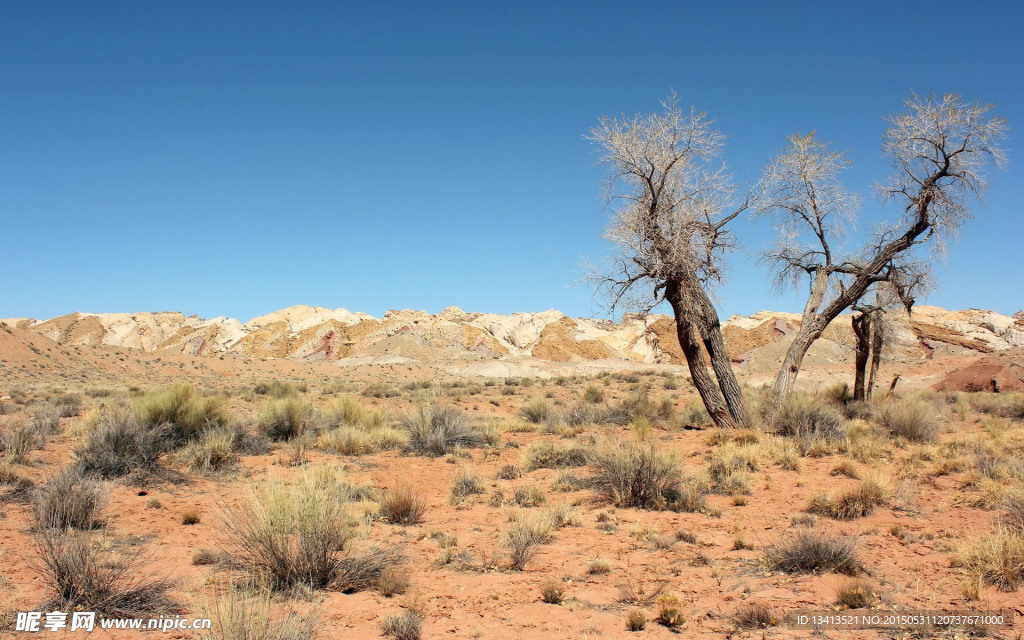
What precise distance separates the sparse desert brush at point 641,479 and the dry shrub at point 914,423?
6.34 metres

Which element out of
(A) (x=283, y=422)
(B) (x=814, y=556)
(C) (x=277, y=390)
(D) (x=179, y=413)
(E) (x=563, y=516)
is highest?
(C) (x=277, y=390)

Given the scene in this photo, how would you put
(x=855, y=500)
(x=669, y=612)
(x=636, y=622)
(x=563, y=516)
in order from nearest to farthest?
(x=636, y=622) < (x=669, y=612) < (x=855, y=500) < (x=563, y=516)

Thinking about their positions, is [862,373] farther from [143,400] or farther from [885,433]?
[143,400]

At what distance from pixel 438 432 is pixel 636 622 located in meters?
8.30

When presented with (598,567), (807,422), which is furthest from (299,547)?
(807,422)

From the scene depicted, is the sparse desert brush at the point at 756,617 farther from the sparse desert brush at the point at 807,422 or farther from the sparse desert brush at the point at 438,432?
the sparse desert brush at the point at 438,432

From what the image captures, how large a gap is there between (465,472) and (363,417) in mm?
6252

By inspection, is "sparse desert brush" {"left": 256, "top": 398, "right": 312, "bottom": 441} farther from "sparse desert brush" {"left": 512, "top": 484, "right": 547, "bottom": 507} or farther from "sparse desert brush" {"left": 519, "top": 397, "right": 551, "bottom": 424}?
"sparse desert brush" {"left": 512, "top": 484, "right": 547, "bottom": 507}

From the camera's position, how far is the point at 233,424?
12.6 metres

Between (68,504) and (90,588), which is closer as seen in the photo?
(90,588)

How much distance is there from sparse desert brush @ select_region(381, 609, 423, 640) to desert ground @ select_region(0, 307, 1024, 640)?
20mm

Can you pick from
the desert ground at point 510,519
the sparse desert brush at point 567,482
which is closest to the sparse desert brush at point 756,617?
the desert ground at point 510,519

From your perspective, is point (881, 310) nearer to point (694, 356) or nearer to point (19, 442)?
point (694, 356)

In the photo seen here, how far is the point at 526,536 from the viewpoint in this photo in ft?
19.5
